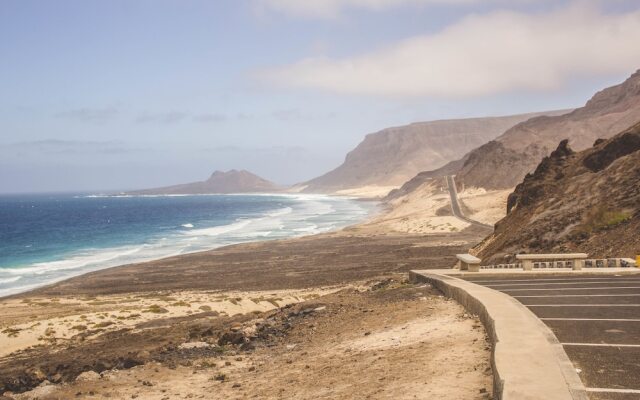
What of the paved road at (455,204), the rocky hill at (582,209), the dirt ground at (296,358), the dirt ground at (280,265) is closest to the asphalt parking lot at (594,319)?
the dirt ground at (296,358)

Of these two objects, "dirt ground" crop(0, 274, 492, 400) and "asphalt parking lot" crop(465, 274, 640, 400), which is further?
"dirt ground" crop(0, 274, 492, 400)

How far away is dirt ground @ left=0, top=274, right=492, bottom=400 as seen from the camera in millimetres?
8992

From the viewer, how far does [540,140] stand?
128 metres

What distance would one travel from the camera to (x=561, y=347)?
8.23 meters

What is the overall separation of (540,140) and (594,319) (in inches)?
4991

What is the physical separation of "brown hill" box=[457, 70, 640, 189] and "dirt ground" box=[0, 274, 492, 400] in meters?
98.1

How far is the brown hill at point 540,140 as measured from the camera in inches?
4488

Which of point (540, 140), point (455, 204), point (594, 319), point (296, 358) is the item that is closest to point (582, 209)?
point (594, 319)

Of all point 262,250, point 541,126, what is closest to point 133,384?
point 262,250

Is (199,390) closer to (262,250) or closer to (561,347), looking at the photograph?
(561,347)

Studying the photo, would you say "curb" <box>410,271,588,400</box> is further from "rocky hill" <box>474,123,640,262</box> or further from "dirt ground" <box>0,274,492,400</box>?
"rocky hill" <box>474,123,640,262</box>

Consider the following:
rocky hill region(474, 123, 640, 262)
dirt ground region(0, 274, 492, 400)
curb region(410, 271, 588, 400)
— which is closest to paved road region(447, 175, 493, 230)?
rocky hill region(474, 123, 640, 262)

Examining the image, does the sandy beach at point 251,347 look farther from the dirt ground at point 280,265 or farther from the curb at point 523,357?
the dirt ground at point 280,265

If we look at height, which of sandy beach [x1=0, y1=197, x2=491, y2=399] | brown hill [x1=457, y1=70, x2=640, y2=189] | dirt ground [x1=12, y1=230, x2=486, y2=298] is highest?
brown hill [x1=457, y1=70, x2=640, y2=189]
